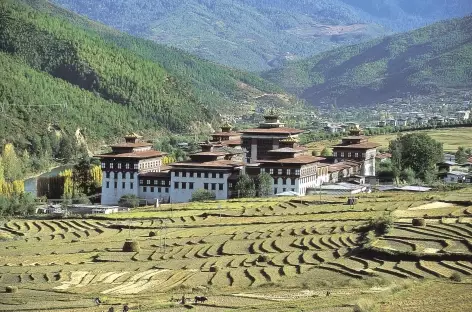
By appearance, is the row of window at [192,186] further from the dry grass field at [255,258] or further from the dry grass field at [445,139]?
the dry grass field at [445,139]

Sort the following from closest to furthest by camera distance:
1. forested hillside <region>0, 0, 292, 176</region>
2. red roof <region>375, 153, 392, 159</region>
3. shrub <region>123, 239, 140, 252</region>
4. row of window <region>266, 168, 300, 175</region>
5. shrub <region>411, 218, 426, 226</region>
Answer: shrub <region>411, 218, 426, 226</region>
shrub <region>123, 239, 140, 252</region>
row of window <region>266, 168, 300, 175</region>
red roof <region>375, 153, 392, 159</region>
forested hillside <region>0, 0, 292, 176</region>

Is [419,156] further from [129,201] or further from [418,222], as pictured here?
[418,222]

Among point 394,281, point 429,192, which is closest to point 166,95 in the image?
point 429,192

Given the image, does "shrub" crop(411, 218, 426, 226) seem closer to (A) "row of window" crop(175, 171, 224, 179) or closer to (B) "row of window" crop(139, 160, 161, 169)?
(A) "row of window" crop(175, 171, 224, 179)

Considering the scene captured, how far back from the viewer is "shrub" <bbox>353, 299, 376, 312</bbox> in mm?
A: 37500

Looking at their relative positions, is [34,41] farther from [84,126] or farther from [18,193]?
[18,193]

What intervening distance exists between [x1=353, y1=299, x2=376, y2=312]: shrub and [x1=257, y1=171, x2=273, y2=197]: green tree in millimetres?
42896

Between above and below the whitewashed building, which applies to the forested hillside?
above

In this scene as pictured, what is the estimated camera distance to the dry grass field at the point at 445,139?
403 feet

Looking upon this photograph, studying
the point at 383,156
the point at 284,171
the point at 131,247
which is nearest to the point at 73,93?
the point at 383,156

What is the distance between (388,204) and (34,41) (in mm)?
132161

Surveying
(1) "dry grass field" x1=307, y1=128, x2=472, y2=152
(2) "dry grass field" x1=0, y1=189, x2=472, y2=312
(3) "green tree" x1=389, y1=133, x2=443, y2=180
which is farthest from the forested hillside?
(2) "dry grass field" x1=0, y1=189, x2=472, y2=312

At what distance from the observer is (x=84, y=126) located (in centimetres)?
15238

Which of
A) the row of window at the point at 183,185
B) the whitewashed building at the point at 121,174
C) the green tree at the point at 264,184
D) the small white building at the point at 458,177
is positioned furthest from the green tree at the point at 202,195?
the small white building at the point at 458,177
